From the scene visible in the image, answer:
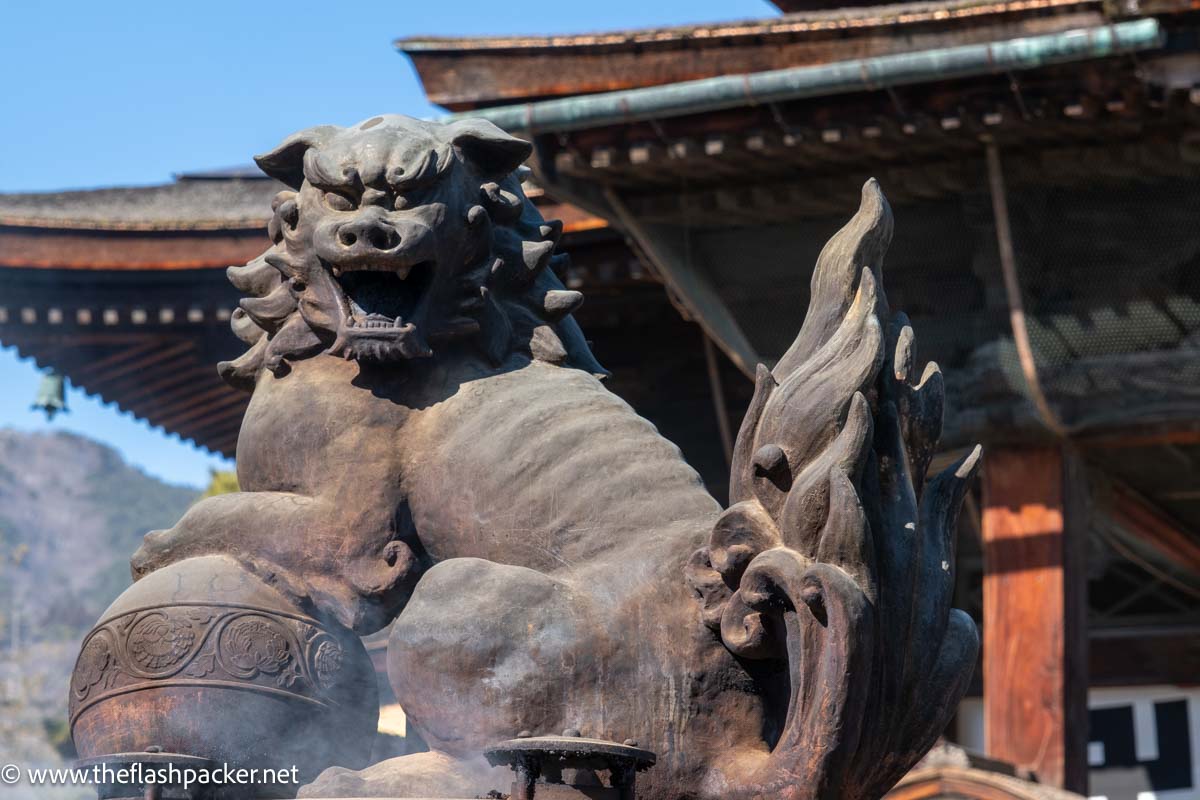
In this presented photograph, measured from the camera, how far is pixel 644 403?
30.5 ft

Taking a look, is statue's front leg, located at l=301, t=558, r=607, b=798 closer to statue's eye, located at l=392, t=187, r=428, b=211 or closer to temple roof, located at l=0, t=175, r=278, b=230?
statue's eye, located at l=392, t=187, r=428, b=211

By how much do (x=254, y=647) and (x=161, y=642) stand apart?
137 millimetres

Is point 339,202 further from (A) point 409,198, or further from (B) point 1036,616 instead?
(B) point 1036,616

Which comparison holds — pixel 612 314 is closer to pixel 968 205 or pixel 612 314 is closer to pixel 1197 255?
pixel 968 205

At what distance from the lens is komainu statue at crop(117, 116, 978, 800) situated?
8.35 ft

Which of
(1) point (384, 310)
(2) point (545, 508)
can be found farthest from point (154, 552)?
(2) point (545, 508)

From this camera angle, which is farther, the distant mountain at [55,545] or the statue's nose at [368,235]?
the distant mountain at [55,545]

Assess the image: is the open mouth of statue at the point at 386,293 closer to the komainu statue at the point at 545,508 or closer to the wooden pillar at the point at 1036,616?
the komainu statue at the point at 545,508

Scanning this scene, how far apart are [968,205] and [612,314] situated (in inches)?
81.2

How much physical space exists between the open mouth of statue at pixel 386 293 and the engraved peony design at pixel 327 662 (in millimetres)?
494

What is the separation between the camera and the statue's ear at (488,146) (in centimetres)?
296

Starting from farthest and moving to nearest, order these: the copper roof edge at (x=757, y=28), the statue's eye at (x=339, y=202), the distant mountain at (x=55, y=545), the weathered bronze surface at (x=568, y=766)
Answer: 1. the distant mountain at (x=55, y=545)
2. the copper roof edge at (x=757, y=28)
3. the statue's eye at (x=339, y=202)
4. the weathered bronze surface at (x=568, y=766)

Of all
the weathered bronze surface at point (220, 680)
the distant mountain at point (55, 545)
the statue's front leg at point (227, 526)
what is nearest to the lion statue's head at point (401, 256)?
the statue's front leg at point (227, 526)

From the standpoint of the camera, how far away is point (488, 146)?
298cm
